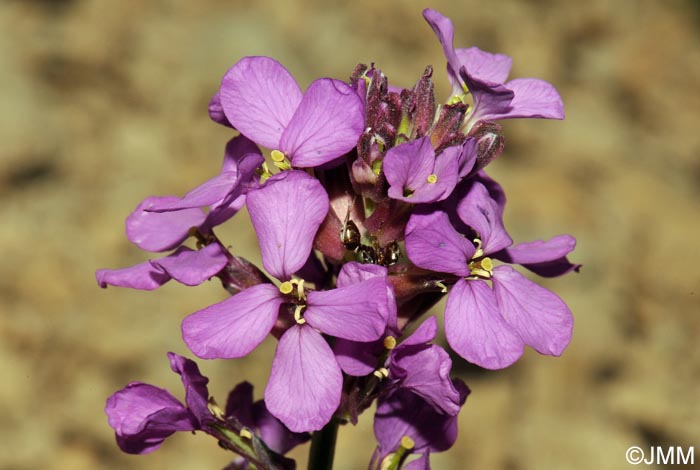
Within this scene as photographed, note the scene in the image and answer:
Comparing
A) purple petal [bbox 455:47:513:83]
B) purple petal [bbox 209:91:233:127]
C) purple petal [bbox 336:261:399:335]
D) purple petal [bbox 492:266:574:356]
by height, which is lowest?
purple petal [bbox 492:266:574:356]

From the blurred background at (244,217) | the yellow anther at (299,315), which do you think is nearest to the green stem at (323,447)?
the yellow anther at (299,315)

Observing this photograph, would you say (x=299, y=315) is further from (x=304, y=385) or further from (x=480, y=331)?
(x=480, y=331)

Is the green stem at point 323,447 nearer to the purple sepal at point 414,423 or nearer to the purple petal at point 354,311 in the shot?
the purple sepal at point 414,423

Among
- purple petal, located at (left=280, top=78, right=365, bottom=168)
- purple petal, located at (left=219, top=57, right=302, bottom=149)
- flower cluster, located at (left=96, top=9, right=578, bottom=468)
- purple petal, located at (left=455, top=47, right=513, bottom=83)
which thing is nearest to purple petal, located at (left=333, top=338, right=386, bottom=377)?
flower cluster, located at (left=96, top=9, right=578, bottom=468)

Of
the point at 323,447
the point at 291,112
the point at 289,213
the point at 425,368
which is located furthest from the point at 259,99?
the point at 323,447

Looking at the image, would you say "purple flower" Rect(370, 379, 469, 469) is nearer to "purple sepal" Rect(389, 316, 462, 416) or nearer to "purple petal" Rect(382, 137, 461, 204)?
"purple sepal" Rect(389, 316, 462, 416)

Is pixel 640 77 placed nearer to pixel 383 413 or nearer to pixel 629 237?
pixel 629 237

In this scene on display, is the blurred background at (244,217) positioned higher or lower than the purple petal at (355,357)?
lower
